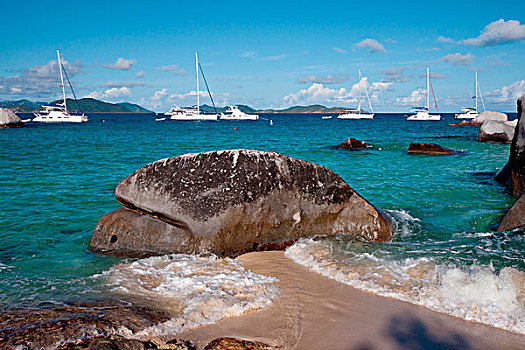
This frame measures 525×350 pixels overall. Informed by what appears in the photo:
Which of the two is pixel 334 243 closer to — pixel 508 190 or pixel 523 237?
pixel 523 237

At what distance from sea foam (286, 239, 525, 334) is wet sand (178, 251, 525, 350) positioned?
0.22 m

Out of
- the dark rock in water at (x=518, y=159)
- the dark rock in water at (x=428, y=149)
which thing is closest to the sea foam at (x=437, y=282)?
the dark rock in water at (x=518, y=159)

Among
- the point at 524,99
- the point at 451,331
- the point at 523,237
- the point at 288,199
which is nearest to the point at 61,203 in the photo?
the point at 288,199

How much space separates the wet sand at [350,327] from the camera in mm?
3932

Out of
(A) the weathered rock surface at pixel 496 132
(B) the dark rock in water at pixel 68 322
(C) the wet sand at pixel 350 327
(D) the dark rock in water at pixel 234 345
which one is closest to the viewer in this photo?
(D) the dark rock in water at pixel 234 345

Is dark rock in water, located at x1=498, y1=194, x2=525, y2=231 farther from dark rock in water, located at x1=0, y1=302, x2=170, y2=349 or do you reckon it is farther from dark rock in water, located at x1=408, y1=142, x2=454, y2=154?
dark rock in water, located at x1=408, y1=142, x2=454, y2=154

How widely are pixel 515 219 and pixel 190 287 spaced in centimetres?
671

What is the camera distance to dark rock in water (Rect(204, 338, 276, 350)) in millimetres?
3594

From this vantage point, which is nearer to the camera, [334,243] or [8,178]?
[334,243]

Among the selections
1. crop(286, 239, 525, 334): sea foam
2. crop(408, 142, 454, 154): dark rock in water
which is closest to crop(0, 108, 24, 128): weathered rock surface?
crop(408, 142, 454, 154): dark rock in water

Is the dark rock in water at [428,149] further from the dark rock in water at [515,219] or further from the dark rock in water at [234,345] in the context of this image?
the dark rock in water at [234,345]

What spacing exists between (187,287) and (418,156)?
2070cm

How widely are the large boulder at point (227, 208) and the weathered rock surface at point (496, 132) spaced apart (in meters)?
29.6

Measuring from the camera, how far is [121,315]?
441 cm
